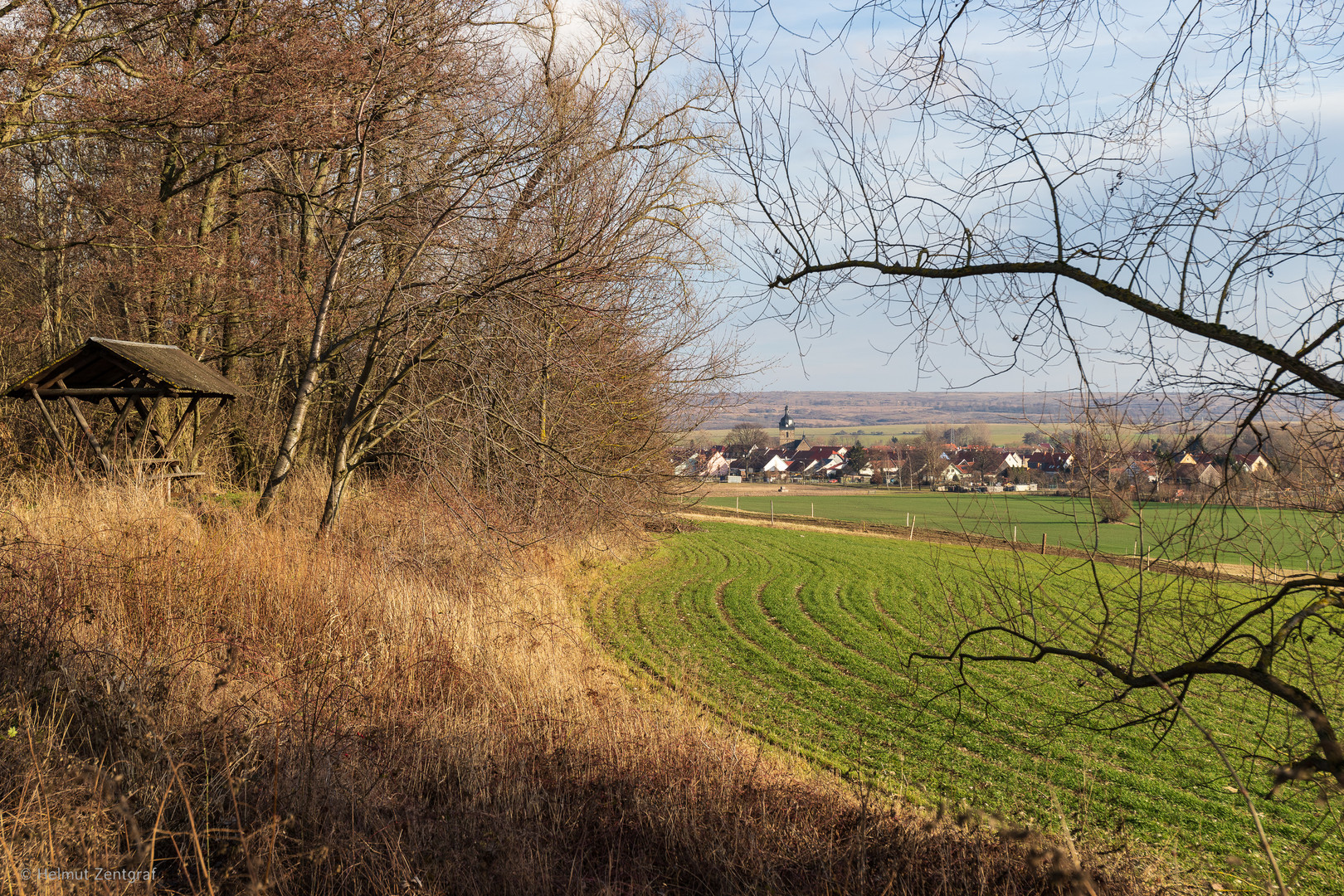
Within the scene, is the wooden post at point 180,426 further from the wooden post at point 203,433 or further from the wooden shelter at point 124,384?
the wooden post at point 203,433

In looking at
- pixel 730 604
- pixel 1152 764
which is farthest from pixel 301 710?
pixel 730 604

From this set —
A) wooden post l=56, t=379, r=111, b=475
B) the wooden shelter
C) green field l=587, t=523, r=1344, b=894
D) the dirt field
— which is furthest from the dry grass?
the dirt field

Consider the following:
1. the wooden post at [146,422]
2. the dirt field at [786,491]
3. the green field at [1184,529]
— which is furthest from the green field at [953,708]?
the dirt field at [786,491]

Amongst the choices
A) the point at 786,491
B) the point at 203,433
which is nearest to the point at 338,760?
the point at 203,433

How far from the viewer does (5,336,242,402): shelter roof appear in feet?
35.2

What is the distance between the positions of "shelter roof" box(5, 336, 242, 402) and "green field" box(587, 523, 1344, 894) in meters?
8.22

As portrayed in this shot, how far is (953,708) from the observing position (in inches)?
555

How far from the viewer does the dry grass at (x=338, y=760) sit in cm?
335

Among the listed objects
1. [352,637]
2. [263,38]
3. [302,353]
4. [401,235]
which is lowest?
[352,637]

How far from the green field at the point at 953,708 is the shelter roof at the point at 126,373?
8.22 m

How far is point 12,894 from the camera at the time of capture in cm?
269

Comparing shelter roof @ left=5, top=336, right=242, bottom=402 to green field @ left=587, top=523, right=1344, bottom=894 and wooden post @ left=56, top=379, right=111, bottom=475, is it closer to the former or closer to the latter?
wooden post @ left=56, top=379, right=111, bottom=475

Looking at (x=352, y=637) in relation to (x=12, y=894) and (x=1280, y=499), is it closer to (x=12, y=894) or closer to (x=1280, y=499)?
(x=12, y=894)

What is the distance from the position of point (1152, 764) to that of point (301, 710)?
42.0 ft
